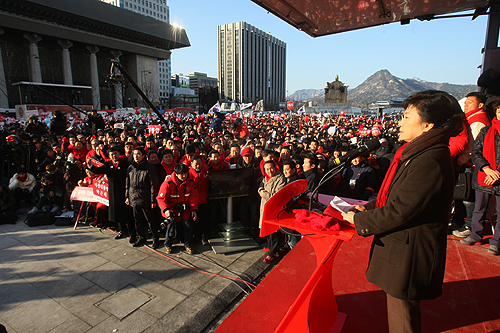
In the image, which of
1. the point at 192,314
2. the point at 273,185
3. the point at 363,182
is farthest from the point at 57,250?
the point at 363,182

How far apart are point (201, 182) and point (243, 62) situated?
431 feet

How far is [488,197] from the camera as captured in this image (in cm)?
365

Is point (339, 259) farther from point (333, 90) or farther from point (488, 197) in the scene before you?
point (333, 90)

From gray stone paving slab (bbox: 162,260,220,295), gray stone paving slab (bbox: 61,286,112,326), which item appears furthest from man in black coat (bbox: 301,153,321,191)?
gray stone paving slab (bbox: 61,286,112,326)

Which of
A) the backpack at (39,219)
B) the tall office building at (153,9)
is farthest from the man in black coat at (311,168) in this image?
the tall office building at (153,9)

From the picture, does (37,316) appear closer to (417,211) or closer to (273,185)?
(273,185)

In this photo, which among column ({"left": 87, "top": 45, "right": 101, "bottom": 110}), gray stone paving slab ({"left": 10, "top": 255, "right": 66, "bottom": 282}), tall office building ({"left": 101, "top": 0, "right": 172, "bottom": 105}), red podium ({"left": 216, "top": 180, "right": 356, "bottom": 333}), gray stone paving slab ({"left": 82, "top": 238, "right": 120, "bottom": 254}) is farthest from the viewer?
tall office building ({"left": 101, "top": 0, "right": 172, "bottom": 105})

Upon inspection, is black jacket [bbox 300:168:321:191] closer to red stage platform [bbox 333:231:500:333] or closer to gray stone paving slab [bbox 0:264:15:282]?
red stage platform [bbox 333:231:500:333]

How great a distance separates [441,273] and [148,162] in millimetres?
4800

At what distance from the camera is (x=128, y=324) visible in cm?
308

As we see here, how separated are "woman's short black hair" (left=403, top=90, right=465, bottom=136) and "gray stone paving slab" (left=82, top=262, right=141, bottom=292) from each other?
4091 mm

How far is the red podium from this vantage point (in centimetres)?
191

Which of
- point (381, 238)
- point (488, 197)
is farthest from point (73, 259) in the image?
point (488, 197)

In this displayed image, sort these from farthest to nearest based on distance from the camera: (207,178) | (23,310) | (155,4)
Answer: (155,4)
(207,178)
(23,310)
